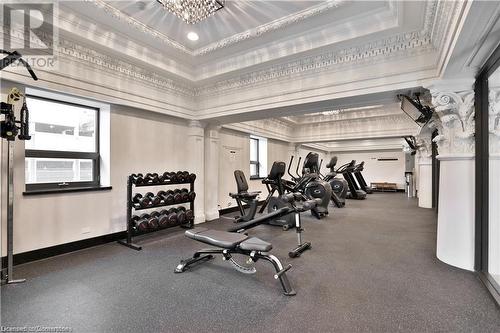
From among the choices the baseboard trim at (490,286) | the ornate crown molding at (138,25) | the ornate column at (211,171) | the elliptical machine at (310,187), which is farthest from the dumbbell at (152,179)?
the baseboard trim at (490,286)

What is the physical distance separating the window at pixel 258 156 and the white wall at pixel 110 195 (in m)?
3.22

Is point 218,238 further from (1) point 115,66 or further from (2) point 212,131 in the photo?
(2) point 212,131

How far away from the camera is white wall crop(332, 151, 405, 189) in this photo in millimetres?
12414

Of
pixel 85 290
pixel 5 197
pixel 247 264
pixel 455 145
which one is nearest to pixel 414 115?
pixel 455 145

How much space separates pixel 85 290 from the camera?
7.14 ft

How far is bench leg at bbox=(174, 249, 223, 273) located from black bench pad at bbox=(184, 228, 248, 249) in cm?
23

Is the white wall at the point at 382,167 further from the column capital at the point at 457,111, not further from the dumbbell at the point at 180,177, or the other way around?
the dumbbell at the point at 180,177

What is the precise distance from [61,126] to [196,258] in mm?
2764

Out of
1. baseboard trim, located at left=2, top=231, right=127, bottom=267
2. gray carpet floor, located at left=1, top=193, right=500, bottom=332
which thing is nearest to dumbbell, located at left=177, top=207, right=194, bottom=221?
gray carpet floor, located at left=1, top=193, right=500, bottom=332

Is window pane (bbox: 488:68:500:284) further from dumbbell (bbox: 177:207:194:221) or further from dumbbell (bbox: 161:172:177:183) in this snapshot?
dumbbell (bbox: 161:172:177:183)

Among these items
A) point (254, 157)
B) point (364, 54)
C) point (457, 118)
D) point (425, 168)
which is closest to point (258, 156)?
point (254, 157)

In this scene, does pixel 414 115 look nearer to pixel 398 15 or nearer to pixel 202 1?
pixel 398 15

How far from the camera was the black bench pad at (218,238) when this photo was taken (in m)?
2.37

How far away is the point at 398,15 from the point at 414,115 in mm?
2136
